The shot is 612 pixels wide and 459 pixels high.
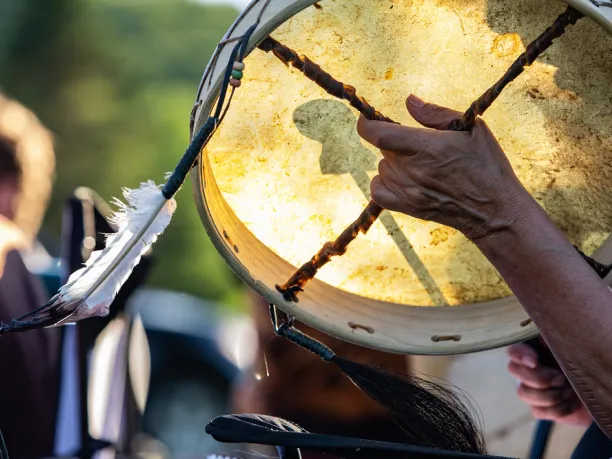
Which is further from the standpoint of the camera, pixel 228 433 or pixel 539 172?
pixel 539 172

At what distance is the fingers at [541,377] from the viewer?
1.91 metres

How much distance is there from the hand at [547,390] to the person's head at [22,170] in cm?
285

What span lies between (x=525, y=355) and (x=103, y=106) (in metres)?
9.34

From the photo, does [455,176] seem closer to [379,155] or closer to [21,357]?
[379,155]

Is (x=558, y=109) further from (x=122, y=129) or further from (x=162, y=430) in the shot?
(x=122, y=129)

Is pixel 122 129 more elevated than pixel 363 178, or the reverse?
pixel 122 129

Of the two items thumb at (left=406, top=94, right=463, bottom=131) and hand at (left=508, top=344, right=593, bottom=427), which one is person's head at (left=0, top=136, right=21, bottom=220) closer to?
hand at (left=508, top=344, right=593, bottom=427)

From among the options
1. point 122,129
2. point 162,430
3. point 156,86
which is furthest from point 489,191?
point 156,86

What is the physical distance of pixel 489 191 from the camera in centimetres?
106

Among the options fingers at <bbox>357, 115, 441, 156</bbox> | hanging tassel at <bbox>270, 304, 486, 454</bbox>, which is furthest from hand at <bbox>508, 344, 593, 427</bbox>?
fingers at <bbox>357, 115, 441, 156</bbox>

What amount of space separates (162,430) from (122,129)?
717 cm

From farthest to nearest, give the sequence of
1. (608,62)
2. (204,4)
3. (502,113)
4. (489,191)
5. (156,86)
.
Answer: (204,4), (156,86), (502,113), (608,62), (489,191)

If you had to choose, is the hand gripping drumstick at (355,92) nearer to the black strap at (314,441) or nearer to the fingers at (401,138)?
the fingers at (401,138)

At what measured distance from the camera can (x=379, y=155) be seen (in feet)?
4.53
